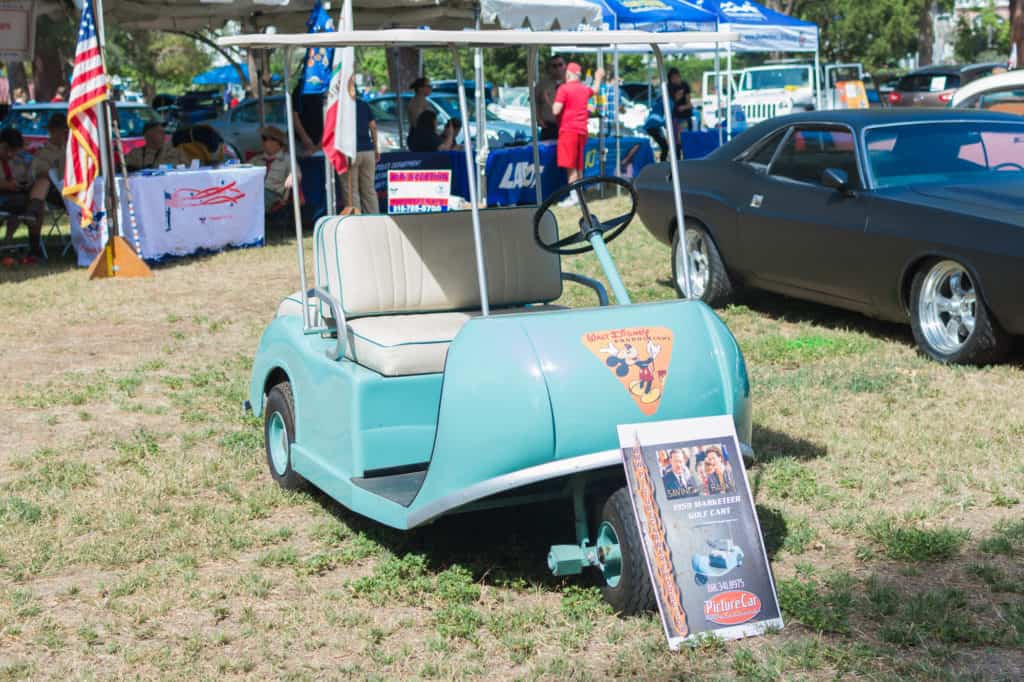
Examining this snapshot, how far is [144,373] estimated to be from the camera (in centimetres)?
812

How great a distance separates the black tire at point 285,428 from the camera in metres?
5.53

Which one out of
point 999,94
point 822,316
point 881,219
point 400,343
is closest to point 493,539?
point 400,343

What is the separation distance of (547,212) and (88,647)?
2.79 meters

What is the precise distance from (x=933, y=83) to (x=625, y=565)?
1223 inches

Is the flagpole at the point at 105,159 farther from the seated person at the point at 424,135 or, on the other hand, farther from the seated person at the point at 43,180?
the seated person at the point at 424,135

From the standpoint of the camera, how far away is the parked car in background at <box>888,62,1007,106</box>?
1245 inches

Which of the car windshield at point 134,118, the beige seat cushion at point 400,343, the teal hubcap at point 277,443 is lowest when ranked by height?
the teal hubcap at point 277,443

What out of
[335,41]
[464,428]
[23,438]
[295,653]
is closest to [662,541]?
[464,428]

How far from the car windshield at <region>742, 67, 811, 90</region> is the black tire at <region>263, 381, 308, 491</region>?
87.3 feet

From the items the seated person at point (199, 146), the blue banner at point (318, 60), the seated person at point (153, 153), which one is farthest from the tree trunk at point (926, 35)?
the blue banner at point (318, 60)

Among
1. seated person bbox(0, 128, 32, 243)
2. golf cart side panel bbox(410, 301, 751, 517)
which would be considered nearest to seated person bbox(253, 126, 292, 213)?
seated person bbox(0, 128, 32, 243)

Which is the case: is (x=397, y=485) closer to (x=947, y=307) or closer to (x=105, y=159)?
(x=947, y=307)

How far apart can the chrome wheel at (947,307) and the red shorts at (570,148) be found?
879 centimetres

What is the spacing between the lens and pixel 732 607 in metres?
4.02
